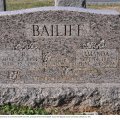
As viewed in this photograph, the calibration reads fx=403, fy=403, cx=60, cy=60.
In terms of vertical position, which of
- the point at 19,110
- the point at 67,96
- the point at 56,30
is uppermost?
the point at 56,30

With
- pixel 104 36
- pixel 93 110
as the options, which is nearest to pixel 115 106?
pixel 93 110

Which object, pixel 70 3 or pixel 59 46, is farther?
pixel 70 3

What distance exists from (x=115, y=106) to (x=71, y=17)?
1.38 meters

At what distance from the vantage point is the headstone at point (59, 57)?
544cm

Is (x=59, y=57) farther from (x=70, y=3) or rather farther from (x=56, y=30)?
(x=70, y=3)

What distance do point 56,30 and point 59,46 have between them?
0.75ft

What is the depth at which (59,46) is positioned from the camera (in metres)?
5.56

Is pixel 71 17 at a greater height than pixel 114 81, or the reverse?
pixel 71 17

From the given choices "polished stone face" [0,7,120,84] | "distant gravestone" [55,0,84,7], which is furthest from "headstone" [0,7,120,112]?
"distant gravestone" [55,0,84,7]

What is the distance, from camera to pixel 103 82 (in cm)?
568

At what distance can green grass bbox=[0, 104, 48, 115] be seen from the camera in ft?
18.1

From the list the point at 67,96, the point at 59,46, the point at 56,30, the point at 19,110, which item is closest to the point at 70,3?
the point at 56,30

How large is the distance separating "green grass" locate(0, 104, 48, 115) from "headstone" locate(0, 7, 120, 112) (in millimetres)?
78

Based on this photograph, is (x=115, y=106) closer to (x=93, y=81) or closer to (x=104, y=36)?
(x=93, y=81)
